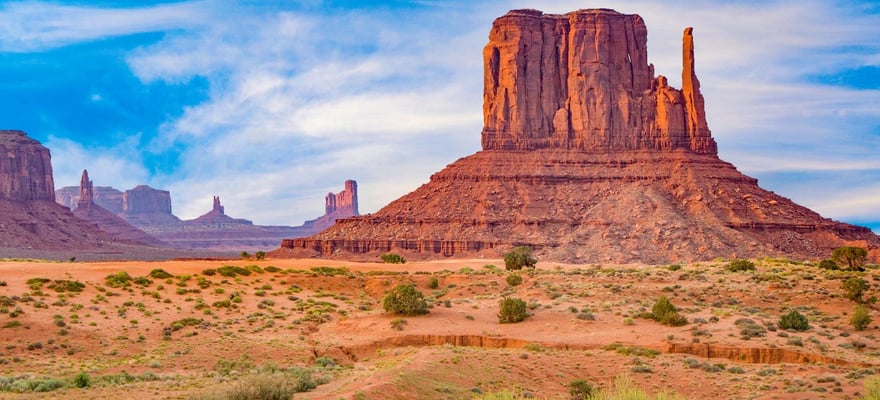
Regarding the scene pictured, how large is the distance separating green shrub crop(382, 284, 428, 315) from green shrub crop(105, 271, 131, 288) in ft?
49.7

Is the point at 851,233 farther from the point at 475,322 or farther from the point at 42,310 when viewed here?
the point at 42,310

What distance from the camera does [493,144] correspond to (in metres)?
133

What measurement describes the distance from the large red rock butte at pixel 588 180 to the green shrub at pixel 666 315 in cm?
6089

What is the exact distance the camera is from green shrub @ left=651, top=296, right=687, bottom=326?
38.7 m

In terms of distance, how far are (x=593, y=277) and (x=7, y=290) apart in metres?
33.6

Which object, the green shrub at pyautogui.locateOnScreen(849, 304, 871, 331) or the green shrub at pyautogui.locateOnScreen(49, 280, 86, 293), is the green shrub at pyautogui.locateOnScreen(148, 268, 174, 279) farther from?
the green shrub at pyautogui.locateOnScreen(849, 304, 871, 331)

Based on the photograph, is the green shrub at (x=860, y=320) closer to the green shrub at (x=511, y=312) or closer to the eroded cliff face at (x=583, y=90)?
the green shrub at (x=511, y=312)

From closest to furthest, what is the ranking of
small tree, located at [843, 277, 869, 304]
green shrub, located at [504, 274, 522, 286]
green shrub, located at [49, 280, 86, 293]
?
small tree, located at [843, 277, 869, 304], green shrub, located at [49, 280, 86, 293], green shrub, located at [504, 274, 522, 286]

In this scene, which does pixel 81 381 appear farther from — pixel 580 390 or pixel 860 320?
pixel 860 320

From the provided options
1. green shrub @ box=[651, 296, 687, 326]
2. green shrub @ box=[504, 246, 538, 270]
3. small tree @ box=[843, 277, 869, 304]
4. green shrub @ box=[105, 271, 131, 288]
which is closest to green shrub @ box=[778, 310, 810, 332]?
green shrub @ box=[651, 296, 687, 326]

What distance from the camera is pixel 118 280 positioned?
49.8m

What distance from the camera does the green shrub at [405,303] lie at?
1619 inches

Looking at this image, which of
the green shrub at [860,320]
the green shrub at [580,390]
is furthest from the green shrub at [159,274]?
the green shrub at [860,320]

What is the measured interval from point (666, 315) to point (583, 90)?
9833cm
